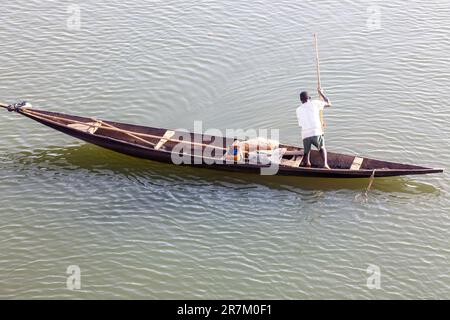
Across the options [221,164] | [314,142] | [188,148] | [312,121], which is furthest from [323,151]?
[188,148]

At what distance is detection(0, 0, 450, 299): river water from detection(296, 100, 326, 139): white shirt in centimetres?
90

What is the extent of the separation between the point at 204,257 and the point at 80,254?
6.19 ft

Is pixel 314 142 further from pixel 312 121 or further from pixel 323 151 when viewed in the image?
pixel 312 121

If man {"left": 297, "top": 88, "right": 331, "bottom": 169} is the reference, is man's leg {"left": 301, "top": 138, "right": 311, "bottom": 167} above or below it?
below

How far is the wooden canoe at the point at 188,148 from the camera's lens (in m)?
11.5

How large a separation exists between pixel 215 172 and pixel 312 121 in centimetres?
195

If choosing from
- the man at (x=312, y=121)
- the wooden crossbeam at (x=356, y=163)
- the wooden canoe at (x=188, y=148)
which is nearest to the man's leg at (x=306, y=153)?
the man at (x=312, y=121)

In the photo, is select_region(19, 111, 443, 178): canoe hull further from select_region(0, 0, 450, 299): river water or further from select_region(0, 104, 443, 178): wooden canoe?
select_region(0, 0, 450, 299): river water

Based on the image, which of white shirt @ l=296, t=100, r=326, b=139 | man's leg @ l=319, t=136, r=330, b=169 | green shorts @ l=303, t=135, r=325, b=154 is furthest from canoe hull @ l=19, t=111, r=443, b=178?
white shirt @ l=296, t=100, r=326, b=139

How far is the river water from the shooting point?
10070mm

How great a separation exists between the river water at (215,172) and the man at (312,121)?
0.64 metres

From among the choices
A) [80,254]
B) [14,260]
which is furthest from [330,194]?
[14,260]

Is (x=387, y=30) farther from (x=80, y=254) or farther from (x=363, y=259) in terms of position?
(x=80, y=254)

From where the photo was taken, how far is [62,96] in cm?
1444
